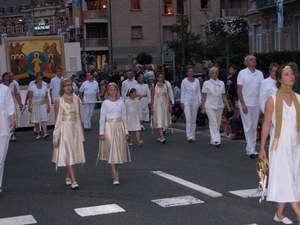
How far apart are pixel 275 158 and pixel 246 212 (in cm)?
119

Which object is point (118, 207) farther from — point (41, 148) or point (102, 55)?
point (102, 55)

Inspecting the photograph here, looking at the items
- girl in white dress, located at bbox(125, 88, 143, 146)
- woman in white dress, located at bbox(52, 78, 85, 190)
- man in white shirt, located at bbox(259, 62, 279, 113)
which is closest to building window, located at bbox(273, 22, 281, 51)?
girl in white dress, located at bbox(125, 88, 143, 146)

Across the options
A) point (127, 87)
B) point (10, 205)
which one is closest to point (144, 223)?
point (10, 205)

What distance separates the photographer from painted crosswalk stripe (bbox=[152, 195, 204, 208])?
8.14 metres

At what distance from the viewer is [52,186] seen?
32.2 ft

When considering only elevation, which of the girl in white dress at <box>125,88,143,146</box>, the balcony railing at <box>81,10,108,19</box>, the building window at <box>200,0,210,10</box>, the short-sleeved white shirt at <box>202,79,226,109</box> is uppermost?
the building window at <box>200,0,210,10</box>

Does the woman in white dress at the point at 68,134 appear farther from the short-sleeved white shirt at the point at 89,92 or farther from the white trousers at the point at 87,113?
the short-sleeved white shirt at the point at 89,92

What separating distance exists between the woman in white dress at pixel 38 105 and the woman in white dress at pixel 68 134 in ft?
24.3

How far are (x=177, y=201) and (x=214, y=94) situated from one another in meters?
5.93

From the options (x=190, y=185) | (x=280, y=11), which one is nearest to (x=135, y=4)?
(x=280, y=11)

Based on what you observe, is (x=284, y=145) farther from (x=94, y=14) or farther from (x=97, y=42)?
(x=94, y=14)

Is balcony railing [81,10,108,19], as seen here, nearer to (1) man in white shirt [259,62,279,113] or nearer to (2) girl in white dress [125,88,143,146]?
(2) girl in white dress [125,88,143,146]

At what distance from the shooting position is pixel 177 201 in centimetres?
832

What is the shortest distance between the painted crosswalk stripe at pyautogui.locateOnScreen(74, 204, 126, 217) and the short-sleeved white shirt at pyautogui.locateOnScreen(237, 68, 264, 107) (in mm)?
4932
